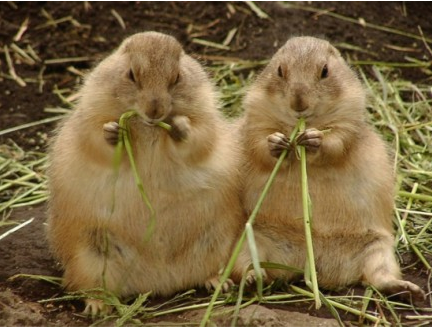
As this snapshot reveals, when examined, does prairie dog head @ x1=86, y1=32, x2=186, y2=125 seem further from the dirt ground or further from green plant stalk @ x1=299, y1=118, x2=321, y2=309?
the dirt ground

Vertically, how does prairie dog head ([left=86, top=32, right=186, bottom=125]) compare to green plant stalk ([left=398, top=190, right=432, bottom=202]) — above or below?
above

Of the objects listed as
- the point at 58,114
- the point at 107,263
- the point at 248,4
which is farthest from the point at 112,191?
the point at 248,4

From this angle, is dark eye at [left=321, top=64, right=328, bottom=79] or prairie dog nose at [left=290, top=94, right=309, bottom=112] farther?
dark eye at [left=321, top=64, right=328, bottom=79]

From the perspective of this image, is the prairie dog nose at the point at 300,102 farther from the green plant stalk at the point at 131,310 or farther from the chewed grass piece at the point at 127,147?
the green plant stalk at the point at 131,310

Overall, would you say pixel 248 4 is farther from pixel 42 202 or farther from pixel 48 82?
pixel 42 202

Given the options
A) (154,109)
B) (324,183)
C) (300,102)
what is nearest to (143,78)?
(154,109)

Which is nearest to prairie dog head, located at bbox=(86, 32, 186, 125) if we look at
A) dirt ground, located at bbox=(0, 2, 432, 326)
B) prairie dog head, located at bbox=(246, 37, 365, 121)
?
prairie dog head, located at bbox=(246, 37, 365, 121)

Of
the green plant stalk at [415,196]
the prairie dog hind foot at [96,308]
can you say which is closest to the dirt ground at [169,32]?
the green plant stalk at [415,196]

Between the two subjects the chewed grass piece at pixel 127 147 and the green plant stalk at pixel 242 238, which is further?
the chewed grass piece at pixel 127 147
